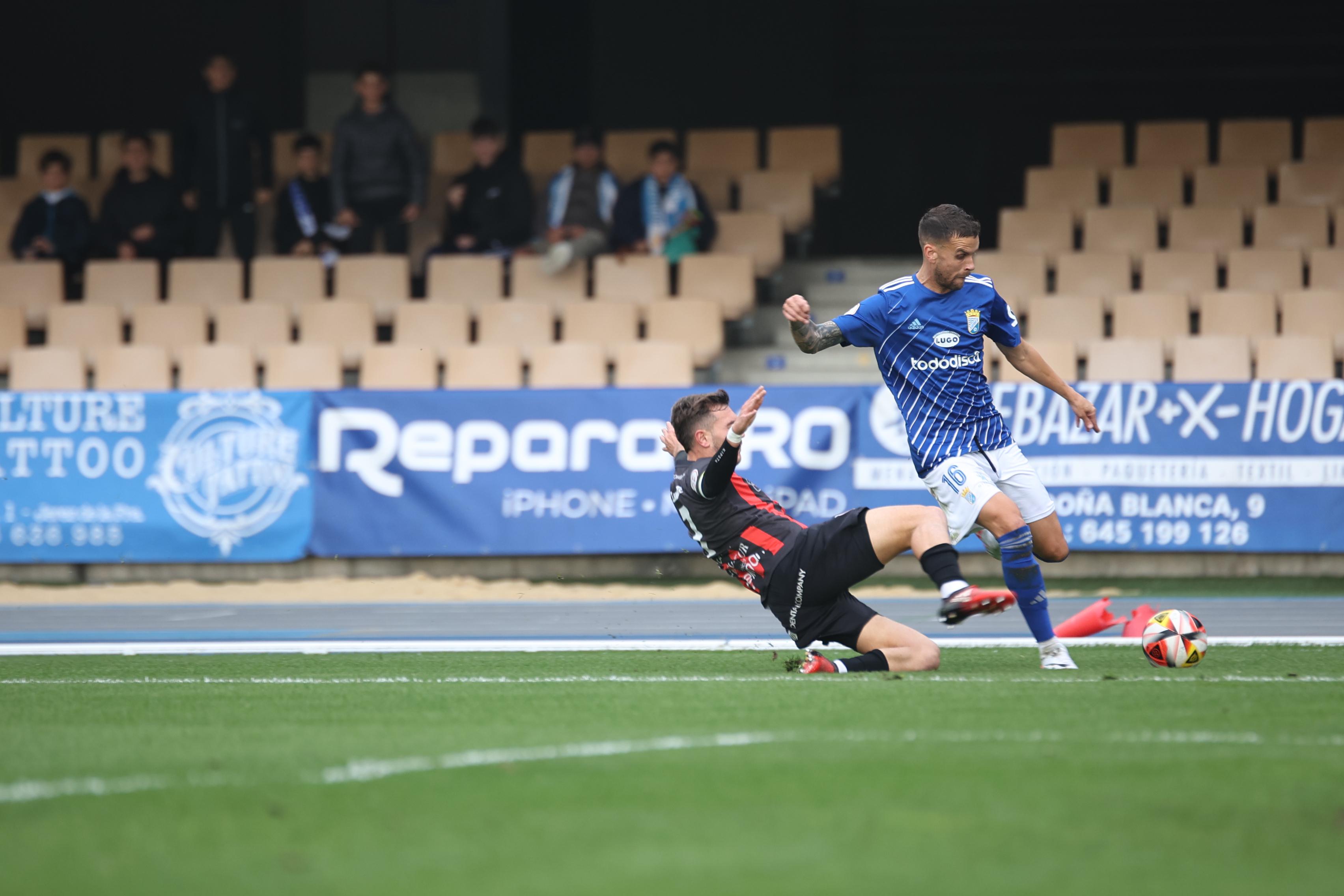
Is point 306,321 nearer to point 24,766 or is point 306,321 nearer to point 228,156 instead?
point 228,156

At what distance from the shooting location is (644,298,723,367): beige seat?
1330 centimetres

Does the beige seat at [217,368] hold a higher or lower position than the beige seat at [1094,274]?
lower

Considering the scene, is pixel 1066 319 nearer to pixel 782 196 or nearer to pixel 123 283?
pixel 782 196

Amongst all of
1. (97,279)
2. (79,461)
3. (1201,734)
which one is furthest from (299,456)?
(1201,734)

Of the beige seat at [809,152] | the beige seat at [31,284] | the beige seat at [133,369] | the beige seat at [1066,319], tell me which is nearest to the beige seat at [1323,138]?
the beige seat at [1066,319]

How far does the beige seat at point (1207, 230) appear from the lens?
1385cm

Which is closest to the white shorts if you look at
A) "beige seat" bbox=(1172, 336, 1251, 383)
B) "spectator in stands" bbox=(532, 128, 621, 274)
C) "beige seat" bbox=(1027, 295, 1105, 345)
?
"beige seat" bbox=(1172, 336, 1251, 383)

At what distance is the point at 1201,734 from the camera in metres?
4.72

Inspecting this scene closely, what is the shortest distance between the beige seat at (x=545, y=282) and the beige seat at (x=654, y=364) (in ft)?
4.57

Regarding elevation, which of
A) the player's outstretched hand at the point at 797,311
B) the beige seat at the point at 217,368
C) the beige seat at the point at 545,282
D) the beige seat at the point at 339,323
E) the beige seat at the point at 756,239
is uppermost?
the beige seat at the point at 756,239

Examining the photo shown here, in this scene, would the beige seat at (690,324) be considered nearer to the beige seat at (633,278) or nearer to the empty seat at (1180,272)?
the beige seat at (633,278)

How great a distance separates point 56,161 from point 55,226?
69cm

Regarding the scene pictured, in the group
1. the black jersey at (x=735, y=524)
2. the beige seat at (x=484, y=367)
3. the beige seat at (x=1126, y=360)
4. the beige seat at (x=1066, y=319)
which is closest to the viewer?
the black jersey at (x=735, y=524)

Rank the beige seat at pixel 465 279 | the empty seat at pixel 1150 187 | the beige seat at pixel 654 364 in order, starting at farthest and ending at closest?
the empty seat at pixel 1150 187 → the beige seat at pixel 465 279 → the beige seat at pixel 654 364
